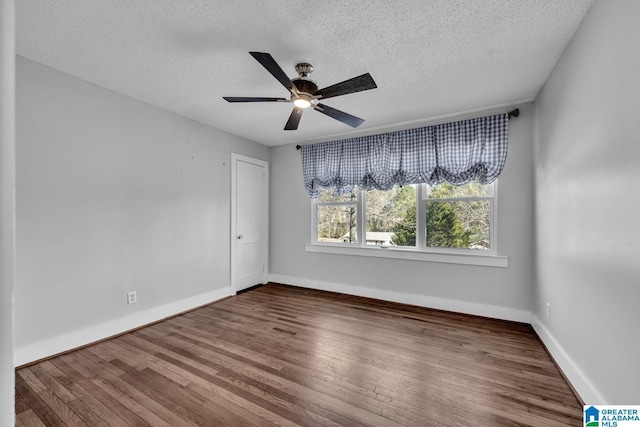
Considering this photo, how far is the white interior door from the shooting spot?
4.33 m

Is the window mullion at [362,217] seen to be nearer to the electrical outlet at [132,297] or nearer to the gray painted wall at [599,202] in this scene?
the gray painted wall at [599,202]

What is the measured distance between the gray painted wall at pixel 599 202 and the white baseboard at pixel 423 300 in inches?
30.5

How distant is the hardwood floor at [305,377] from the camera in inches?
70.3

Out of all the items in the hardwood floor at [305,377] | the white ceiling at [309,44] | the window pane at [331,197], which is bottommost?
the hardwood floor at [305,377]

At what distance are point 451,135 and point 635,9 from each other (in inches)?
82.2

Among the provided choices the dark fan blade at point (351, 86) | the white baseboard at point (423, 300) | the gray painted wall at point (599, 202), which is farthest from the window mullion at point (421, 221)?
the dark fan blade at point (351, 86)

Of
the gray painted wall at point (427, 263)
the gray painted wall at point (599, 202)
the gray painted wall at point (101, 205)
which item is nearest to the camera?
the gray painted wall at point (599, 202)

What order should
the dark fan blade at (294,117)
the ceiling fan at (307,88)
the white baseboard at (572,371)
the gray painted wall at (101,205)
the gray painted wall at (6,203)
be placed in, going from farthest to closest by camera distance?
the dark fan blade at (294,117) < the gray painted wall at (101,205) < the ceiling fan at (307,88) < the white baseboard at (572,371) < the gray painted wall at (6,203)

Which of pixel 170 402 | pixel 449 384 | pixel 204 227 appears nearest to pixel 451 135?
pixel 449 384

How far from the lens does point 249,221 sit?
4652 mm

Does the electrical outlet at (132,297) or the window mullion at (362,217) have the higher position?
the window mullion at (362,217)

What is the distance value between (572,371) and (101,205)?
420 centimetres

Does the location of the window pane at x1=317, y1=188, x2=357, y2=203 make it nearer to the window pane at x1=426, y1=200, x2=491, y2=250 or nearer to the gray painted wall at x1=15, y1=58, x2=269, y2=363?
the window pane at x1=426, y1=200, x2=491, y2=250

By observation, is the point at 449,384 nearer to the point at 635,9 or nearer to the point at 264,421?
the point at 264,421
